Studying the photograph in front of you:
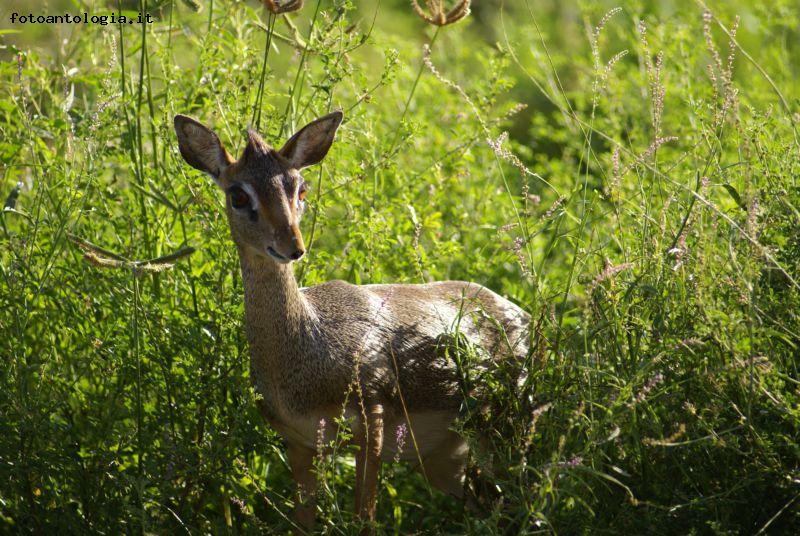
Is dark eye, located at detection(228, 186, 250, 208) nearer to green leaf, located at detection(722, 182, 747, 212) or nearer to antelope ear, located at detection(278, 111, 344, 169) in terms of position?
antelope ear, located at detection(278, 111, 344, 169)

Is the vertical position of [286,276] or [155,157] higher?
[155,157]

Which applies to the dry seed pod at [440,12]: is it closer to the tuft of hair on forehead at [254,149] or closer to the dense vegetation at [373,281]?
the dense vegetation at [373,281]

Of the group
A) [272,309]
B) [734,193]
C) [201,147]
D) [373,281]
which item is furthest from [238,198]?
[734,193]

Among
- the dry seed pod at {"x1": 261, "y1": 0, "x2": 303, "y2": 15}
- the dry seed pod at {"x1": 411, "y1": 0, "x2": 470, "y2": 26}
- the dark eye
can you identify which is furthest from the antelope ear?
the dry seed pod at {"x1": 411, "y1": 0, "x2": 470, "y2": 26}

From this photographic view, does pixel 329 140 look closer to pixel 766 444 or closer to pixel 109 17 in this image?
pixel 109 17

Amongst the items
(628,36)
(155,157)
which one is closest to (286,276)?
(155,157)

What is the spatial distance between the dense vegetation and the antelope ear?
1.13ft

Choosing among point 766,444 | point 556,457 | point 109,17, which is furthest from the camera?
point 109,17

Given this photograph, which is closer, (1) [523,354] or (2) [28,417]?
(2) [28,417]

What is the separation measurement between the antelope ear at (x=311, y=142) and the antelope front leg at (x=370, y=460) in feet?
3.19

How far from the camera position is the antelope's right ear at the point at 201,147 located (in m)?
3.72

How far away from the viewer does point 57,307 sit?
4332mm

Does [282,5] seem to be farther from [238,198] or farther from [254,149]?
[238,198]

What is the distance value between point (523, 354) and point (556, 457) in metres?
1.16
